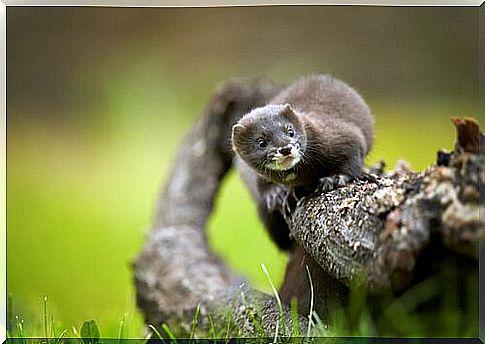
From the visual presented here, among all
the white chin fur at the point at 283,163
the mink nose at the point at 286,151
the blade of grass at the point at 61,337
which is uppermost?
the mink nose at the point at 286,151

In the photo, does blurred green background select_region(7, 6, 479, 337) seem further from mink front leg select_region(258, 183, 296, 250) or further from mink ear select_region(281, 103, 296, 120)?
mink ear select_region(281, 103, 296, 120)

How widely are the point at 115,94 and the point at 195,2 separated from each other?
54cm

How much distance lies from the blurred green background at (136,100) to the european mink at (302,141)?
0.15 m

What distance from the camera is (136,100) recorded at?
9.82ft

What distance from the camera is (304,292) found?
2.53m

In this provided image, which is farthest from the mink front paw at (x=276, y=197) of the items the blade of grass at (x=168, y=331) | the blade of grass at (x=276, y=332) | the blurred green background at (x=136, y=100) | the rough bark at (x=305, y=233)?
the blade of grass at (x=168, y=331)

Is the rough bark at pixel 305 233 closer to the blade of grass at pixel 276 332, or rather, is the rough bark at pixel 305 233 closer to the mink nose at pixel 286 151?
the blade of grass at pixel 276 332

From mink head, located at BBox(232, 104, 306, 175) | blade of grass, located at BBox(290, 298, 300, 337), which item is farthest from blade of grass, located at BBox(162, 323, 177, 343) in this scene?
mink head, located at BBox(232, 104, 306, 175)

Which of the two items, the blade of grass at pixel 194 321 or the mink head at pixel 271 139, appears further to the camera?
the blade of grass at pixel 194 321

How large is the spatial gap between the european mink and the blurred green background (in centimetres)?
15

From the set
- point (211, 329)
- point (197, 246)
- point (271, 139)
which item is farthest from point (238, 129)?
point (197, 246)

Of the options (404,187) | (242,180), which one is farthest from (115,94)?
(404,187)

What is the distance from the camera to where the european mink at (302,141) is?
2.39m

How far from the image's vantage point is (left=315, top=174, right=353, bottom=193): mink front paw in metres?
2.43
